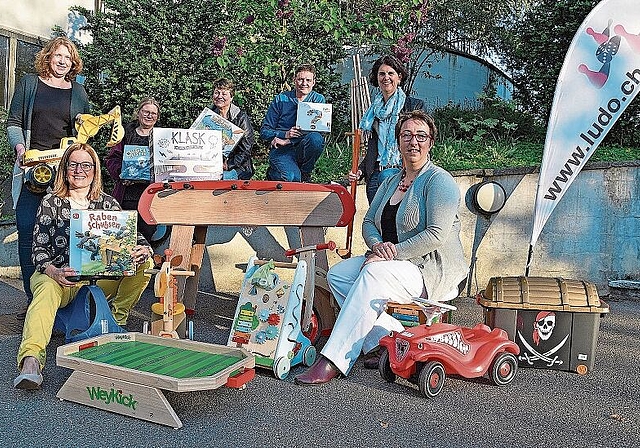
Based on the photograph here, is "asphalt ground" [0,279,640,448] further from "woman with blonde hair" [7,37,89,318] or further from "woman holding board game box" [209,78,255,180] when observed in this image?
"woman holding board game box" [209,78,255,180]

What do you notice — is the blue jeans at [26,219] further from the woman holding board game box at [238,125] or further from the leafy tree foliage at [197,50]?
the leafy tree foliage at [197,50]

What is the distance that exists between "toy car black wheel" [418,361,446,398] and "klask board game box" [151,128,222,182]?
2.12 meters

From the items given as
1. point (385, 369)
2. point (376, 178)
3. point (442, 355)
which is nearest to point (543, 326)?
point (442, 355)

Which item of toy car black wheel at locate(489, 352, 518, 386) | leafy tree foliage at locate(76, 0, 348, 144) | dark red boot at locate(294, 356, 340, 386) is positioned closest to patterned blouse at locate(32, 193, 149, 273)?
dark red boot at locate(294, 356, 340, 386)

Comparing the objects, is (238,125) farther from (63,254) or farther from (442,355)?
(442,355)

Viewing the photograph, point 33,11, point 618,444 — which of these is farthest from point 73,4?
point 618,444

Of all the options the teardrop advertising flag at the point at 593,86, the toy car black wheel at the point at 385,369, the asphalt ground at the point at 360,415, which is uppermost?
the teardrop advertising flag at the point at 593,86

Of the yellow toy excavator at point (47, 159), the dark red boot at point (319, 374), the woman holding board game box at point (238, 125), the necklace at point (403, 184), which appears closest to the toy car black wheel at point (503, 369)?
the dark red boot at point (319, 374)

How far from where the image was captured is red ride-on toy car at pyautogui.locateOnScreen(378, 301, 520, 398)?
3.62 metres

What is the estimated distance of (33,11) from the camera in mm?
9453

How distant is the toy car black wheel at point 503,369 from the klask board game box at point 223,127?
2.54m

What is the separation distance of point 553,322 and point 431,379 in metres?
0.99

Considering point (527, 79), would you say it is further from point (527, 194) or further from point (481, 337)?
point (481, 337)

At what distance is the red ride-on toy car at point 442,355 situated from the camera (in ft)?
Result: 11.9
